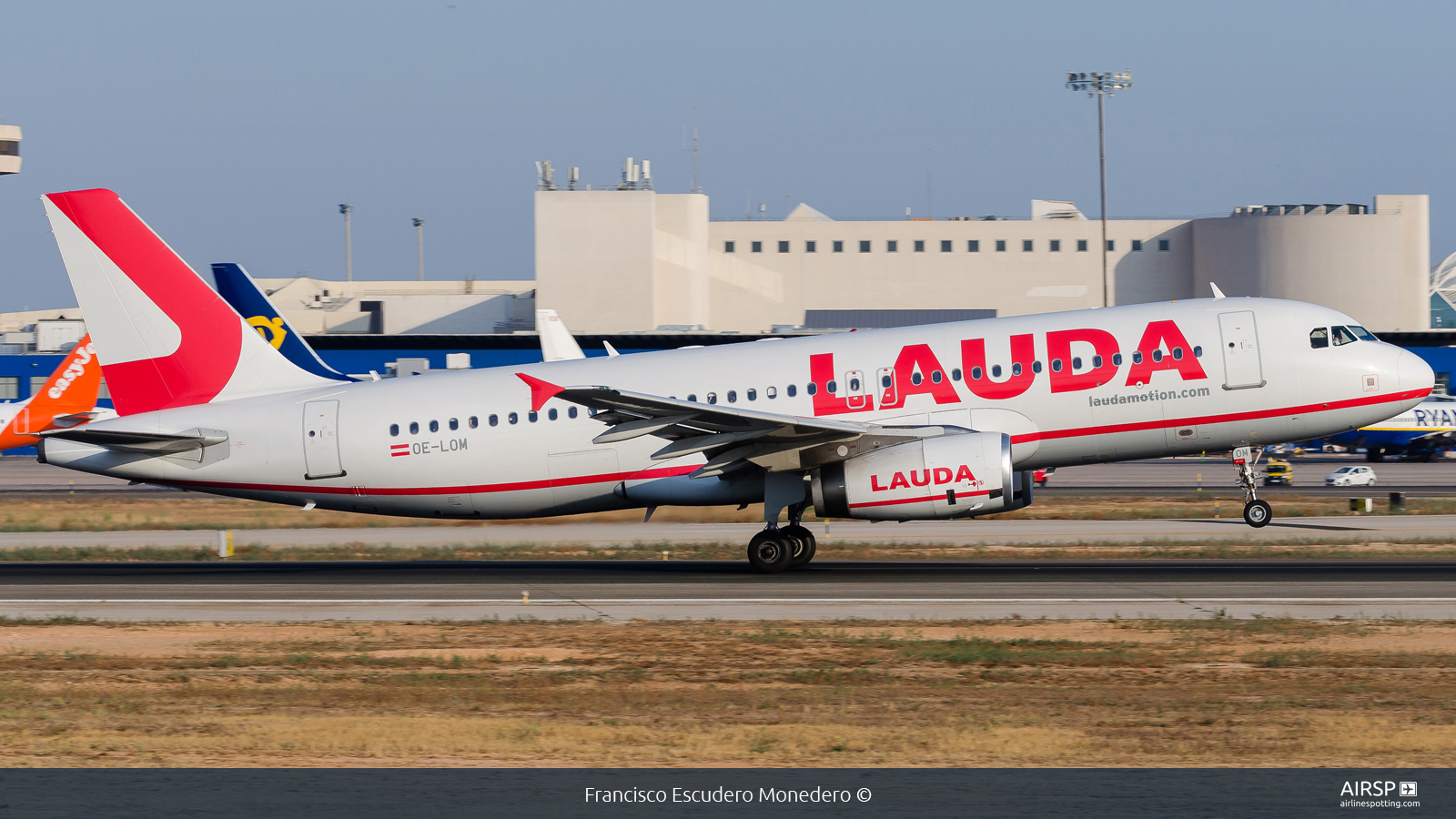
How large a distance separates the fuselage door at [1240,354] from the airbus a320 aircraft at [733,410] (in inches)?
1.4

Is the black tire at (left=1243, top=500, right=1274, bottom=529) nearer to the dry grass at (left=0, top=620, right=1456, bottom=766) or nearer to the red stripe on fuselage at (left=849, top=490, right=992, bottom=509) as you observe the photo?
the red stripe on fuselage at (left=849, top=490, right=992, bottom=509)

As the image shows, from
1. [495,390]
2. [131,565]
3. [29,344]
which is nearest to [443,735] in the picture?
[495,390]

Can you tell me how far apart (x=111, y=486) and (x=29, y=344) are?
47.1 m

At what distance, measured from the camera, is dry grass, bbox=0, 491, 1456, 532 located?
1517 inches

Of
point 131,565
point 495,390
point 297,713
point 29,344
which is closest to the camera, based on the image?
point 297,713

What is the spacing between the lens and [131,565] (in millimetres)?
29078

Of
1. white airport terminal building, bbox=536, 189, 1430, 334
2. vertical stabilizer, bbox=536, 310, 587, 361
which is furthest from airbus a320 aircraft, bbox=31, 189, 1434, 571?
white airport terminal building, bbox=536, 189, 1430, 334

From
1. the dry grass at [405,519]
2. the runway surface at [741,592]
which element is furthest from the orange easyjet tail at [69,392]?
the runway surface at [741,592]

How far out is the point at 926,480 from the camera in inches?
920

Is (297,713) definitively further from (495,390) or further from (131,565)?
(131,565)

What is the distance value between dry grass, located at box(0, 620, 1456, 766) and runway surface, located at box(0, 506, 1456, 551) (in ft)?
43.0

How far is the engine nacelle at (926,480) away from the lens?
23.2m
